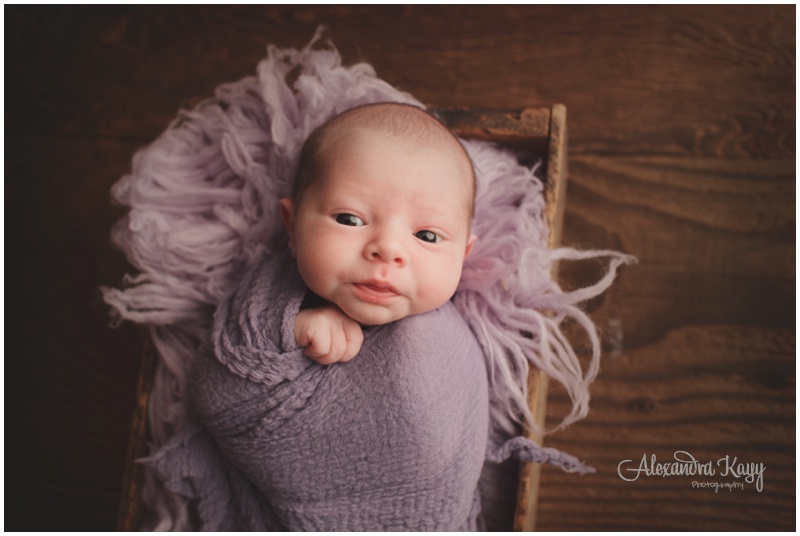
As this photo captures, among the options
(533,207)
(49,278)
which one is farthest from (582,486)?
(49,278)

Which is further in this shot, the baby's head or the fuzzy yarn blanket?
the fuzzy yarn blanket

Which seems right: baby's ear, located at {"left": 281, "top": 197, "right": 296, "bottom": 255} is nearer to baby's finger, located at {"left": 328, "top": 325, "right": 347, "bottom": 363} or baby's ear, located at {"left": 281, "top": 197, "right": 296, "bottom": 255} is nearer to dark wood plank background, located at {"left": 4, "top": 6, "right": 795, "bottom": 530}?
baby's finger, located at {"left": 328, "top": 325, "right": 347, "bottom": 363}

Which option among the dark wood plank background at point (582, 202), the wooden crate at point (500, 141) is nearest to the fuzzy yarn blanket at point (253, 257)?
the wooden crate at point (500, 141)

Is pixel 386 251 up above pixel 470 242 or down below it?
below

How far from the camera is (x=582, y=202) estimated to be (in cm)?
114

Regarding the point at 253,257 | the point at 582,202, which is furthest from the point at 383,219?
the point at 582,202

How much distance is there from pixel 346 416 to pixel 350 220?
0.25 m

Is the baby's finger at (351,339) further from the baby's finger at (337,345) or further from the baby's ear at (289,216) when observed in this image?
the baby's ear at (289,216)

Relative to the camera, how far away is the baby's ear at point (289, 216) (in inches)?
32.2

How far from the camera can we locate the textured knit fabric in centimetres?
77

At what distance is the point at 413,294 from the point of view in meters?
0.74
